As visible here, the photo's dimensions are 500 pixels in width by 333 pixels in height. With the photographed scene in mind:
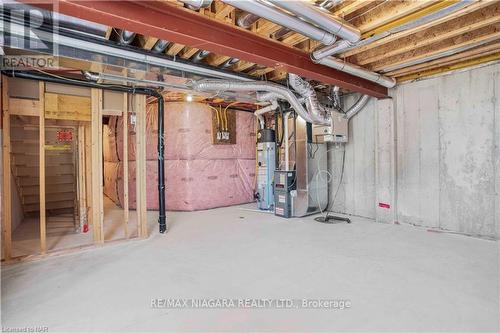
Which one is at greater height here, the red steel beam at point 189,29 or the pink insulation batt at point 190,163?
the red steel beam at point 189,29

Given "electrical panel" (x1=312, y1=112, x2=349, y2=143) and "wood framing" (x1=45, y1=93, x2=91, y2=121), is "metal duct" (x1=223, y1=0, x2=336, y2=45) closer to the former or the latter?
"electrical panel" (x1=312, y1=112, x2=349, y2=143)

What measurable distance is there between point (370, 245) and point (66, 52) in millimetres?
3844

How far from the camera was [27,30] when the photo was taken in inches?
81.8

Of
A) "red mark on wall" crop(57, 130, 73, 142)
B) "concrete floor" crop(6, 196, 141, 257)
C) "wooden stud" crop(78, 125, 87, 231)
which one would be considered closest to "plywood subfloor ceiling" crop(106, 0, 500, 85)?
"wooden stud" crop(78, 125, 87, 231)

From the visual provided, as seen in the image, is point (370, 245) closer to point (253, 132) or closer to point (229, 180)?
point (229, 180)

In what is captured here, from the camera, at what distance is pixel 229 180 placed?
5988 mm

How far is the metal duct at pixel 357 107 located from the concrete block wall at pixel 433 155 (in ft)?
0.46

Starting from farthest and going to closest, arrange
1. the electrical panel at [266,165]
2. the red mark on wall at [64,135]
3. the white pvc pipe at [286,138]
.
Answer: the electrical panel at [266,165]
the white pvc pipe at [286,138]
the red mark on wall at [64,135]

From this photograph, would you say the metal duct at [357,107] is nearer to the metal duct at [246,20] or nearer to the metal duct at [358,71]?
the metal duct at [358,71]

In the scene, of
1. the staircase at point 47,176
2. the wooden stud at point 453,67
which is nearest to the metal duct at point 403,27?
the wooden stud at point 453,67

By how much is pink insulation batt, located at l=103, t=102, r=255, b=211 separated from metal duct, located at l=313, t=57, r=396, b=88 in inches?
128

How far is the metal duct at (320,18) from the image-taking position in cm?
176

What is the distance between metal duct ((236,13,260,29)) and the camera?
224cm

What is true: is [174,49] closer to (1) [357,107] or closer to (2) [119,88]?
(2) [119,88]
